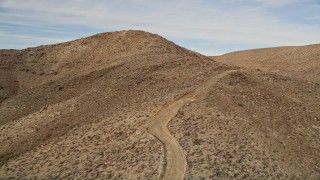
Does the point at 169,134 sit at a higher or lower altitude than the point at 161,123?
lower

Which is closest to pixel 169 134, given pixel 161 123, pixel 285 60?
pixel 161 123

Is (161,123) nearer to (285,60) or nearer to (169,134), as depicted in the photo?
(169,134)

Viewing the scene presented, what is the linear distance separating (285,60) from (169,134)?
4026 centimetres

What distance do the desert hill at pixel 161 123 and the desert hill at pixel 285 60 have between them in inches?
709

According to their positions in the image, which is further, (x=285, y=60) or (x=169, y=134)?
(x=285, y=60)

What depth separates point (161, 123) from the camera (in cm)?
2595

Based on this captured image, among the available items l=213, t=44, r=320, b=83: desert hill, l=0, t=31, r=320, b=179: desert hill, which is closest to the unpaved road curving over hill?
l=0, t=31, r=320, b=179: desert hill

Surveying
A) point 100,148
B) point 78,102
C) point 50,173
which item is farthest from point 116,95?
point 50,173

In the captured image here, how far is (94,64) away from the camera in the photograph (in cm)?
4216

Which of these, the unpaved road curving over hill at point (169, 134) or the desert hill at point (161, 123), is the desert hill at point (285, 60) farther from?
the unpaved road curving over hill at point (169, 134)

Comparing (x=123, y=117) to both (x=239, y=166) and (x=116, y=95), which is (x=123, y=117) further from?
(x=239, y=166)

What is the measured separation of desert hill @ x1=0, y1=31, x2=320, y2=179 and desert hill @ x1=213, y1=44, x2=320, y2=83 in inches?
709

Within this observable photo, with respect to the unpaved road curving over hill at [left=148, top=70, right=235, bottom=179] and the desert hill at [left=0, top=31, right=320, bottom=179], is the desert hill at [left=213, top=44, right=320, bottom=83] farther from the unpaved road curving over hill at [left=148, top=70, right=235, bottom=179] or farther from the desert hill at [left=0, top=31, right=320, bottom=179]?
the unpaved road curving over hill at [left=148, top=70, right=235, bottom=179]

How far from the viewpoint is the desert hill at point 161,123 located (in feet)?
74.0
